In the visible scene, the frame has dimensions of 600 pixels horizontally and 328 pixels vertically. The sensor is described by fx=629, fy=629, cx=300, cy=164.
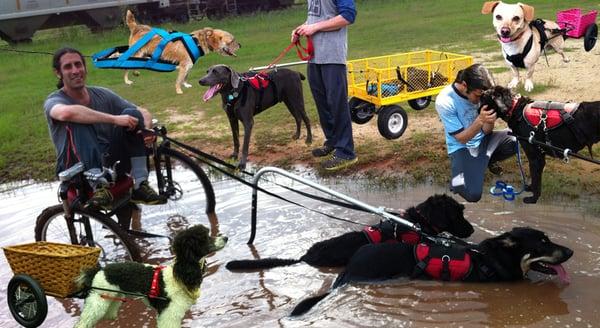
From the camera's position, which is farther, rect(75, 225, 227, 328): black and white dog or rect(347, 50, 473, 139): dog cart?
rect(347, 50, 473, 139): dog cart

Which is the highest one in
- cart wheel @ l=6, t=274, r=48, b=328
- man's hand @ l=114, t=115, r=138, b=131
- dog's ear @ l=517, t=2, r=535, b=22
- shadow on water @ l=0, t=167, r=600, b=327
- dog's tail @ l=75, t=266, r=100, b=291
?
dog's ear @ l=517, t=2, r=535, b=22

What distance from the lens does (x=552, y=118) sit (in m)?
4.76

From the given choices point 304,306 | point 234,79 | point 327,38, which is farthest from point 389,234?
point 234,79

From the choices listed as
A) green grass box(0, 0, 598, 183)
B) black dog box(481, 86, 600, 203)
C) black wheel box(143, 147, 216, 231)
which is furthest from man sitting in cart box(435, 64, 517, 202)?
black wheel box(143, 147, 216, 231)

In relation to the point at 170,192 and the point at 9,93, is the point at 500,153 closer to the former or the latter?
the point at 170,192

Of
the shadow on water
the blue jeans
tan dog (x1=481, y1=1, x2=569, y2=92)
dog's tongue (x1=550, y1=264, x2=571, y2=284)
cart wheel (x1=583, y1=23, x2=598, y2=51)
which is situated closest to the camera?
the shadow on water

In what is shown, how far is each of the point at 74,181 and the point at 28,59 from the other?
1385 cm

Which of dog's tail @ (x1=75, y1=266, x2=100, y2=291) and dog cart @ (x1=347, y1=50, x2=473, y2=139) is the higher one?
dog cart @ (x1=347, y1=50, x2=473, y2=139)

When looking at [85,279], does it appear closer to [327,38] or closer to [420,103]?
[327,38]

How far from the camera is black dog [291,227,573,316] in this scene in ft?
13.3

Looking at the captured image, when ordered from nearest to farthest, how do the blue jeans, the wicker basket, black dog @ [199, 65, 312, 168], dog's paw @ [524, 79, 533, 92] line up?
the wicker basket
the blue jeans
black dog @ [199, 65, 312, 168]
dog's paw @ [524, 79, 533, 92]

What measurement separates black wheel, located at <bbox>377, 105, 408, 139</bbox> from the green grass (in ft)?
0.53

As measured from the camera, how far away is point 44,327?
13.5ft

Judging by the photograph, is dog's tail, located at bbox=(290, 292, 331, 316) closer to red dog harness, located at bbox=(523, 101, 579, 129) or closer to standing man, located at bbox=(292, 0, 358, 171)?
red dog harness, located at bbox=(523, 101, 579, 129)
